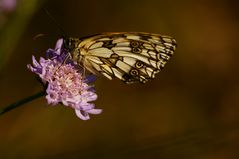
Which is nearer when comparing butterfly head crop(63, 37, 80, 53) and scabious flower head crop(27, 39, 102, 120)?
scabious flower head crop(27, 39, 102, 120)

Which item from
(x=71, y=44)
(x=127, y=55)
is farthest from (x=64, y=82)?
(x=127, y=55)

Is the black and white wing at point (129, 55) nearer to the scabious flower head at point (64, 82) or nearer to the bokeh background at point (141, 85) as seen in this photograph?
the scabious flower head at point (64, 82)

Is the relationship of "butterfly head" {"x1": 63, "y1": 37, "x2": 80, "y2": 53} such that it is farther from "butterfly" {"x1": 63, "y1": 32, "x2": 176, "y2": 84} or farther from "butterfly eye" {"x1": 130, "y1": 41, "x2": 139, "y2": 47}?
"butterfly eye" {"x1": 130, "y1": 41, "x2": 139, "y2": 47}

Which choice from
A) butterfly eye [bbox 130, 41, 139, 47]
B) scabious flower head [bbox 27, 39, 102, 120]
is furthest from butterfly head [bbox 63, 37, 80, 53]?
butterfly eye [bbox 130, 41, 139, 47]
